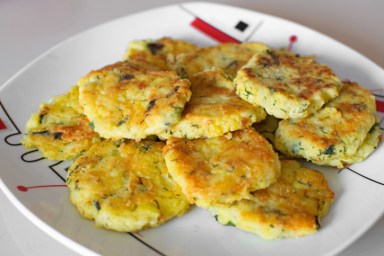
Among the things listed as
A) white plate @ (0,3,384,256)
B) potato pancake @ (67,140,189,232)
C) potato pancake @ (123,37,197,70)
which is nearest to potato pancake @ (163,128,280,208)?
potato pancake @ (67,140,189,232)

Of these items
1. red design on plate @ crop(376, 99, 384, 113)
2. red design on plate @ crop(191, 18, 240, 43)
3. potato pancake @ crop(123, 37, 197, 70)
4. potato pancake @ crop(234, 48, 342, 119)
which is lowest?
red design on plate @ crop(376, 99, 384, 113)

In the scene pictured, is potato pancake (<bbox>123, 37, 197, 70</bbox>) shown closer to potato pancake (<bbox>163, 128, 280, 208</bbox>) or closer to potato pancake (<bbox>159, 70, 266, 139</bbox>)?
potato pancake (<bbox>159, 70, 266, 139</bbox>)

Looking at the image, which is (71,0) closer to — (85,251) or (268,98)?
(268,98)

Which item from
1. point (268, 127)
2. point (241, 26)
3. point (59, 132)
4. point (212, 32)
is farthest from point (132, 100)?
point (241, 26)

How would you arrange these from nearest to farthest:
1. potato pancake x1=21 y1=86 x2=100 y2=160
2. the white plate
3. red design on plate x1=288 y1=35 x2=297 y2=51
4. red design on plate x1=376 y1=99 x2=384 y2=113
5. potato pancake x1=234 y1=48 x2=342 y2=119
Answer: the white plate → potato pancake x1=234 y1=48 x2=342 y2=119 → potato pancake x1=21 y1=86 x2=100 y2=160 → red design on plate x1=376 y1=99 x2=384 y2=113 → red design on plate x1=288 y1=35 x2=297 y2=51

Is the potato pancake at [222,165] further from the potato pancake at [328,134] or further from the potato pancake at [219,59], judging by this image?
the potato pancake at [219,59]
